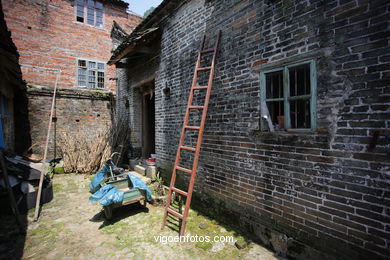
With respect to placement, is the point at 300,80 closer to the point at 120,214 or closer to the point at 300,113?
the point at 300,113

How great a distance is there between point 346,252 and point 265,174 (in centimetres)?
125

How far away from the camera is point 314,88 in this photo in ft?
8.11

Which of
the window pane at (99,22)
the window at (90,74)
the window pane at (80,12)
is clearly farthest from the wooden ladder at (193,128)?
the window pane at (80,12)

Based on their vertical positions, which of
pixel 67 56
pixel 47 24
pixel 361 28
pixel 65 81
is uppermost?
pixel 47 24

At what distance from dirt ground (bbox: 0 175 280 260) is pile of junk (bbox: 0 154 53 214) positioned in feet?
0.79

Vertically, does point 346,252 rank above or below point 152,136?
below

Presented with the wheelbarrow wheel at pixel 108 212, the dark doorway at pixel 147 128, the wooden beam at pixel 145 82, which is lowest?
the wheelbarrow wheel at pixel 108 212

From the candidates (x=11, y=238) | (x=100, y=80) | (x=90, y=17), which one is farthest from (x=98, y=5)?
(x=11, y=238)

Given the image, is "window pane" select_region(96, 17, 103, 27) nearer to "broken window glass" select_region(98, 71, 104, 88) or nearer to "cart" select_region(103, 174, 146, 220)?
"broken window glass" select_region(98, 71, 104, 88)

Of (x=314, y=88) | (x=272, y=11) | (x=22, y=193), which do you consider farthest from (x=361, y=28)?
(x=22, y=193)

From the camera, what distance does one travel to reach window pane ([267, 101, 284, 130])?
297cm

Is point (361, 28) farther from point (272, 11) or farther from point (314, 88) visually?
point (272, 11)

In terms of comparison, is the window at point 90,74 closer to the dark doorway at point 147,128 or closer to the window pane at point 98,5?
the window pane at point 98,5

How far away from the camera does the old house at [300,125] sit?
81.2 inches
